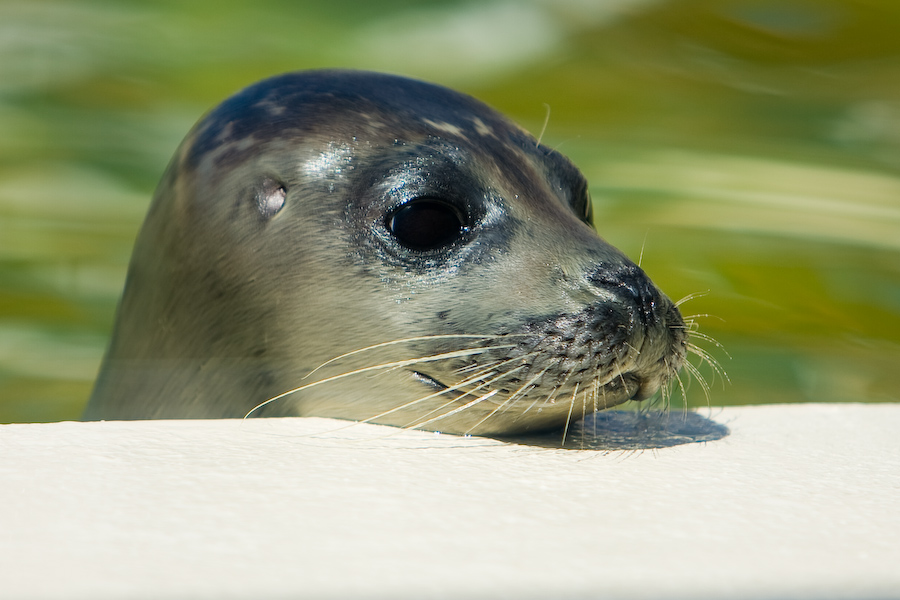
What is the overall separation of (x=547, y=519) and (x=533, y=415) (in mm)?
750

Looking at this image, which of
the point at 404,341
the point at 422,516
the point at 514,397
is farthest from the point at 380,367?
the point at 422,516

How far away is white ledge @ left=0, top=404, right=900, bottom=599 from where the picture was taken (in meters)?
1.06

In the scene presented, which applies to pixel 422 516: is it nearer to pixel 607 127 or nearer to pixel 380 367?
pixel 380 367

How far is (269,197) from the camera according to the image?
236cm

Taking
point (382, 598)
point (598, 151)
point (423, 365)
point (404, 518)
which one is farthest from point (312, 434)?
point (598, 151)

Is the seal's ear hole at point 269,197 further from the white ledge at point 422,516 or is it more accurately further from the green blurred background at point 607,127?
the green blurred background at point 607,127

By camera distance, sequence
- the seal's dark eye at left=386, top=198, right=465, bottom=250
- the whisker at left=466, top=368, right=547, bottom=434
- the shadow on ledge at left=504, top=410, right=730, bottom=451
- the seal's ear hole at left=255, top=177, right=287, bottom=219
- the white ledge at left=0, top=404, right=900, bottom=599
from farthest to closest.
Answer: the seal's ear hole at left=255, top=177, right=287, bottom=219 < the seal's dark eye at left=386, top=198, right=465, bottom=250 < the shadow on ledge at left=504, top=410, right=730, bottom=451 < the whisker at left=466, top=368, right=547, bottom=434 < the white ledge at left=0, top=404, right=900, bottom=599

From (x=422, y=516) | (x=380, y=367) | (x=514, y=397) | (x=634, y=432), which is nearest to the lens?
(x=422, y=516)

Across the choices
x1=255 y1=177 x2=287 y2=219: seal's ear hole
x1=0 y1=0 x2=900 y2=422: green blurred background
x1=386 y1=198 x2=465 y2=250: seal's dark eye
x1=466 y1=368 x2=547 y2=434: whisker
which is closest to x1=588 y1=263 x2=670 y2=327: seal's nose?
x1=466 y1=368 x2=547 y2=434: whisker

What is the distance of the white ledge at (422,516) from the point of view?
1.06m

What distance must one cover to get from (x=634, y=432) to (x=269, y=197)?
42.7 inches

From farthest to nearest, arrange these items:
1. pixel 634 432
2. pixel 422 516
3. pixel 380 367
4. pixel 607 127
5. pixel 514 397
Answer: pixel 607 127 < pixel 634 432 < pixel 380 367 < pixel 514 397 < pixel 422 516

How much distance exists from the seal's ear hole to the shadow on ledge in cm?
83

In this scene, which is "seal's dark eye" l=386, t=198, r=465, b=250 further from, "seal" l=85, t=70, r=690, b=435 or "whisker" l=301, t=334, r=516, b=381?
"whisker" l=301, t=334, r=516, b=381
